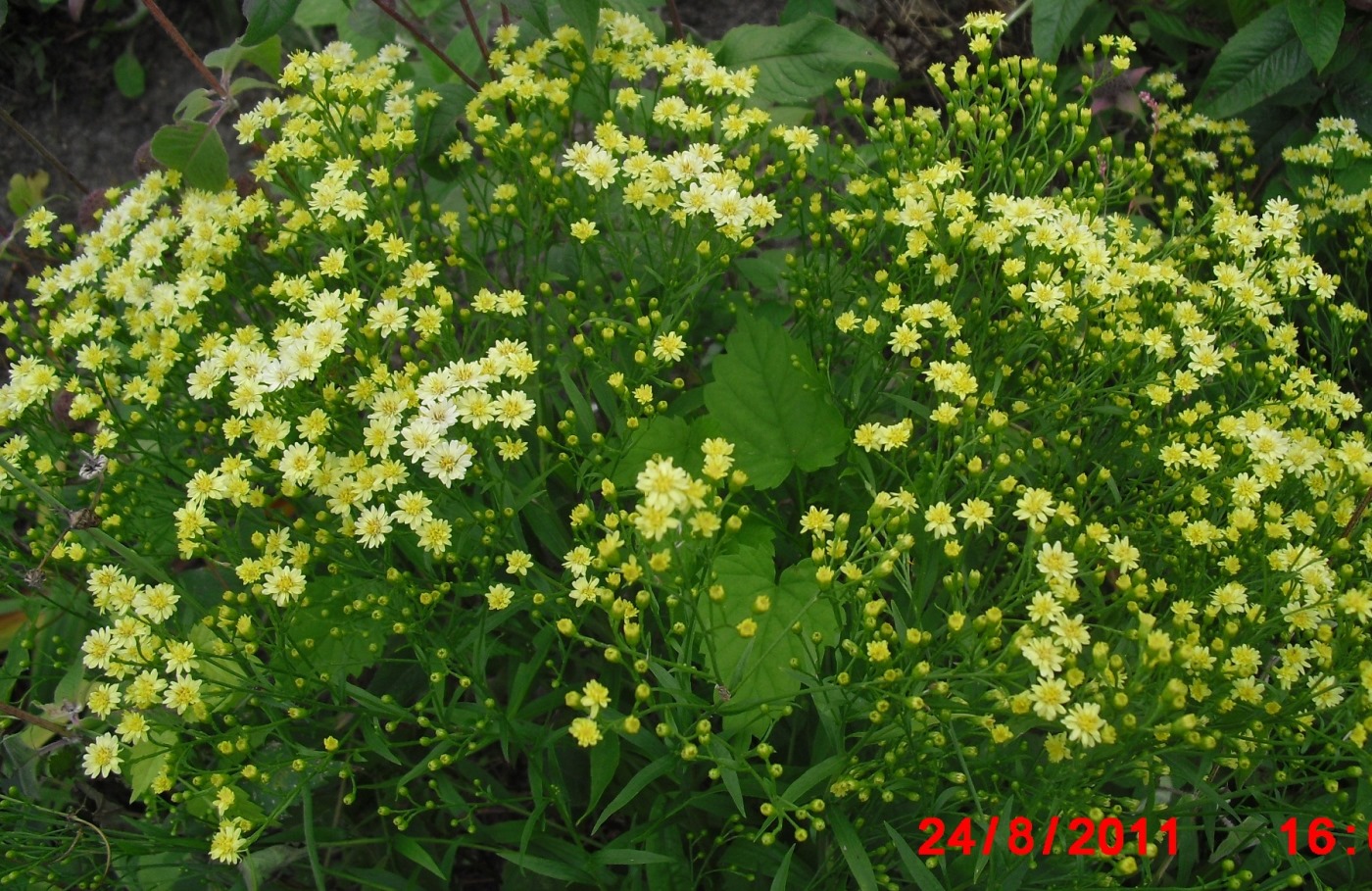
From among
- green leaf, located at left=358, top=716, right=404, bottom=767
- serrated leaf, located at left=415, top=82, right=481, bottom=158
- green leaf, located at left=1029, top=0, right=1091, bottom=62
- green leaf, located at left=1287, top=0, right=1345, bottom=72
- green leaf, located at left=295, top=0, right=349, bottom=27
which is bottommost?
green leaf, located at left=358, top=716, right=404, bottom=767

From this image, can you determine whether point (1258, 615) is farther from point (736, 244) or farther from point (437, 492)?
point (437, 492)

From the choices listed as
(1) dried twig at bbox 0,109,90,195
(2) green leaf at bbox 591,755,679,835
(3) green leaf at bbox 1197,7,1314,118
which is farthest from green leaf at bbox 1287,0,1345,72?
(1) dried twig at bbox 0,109,90,195

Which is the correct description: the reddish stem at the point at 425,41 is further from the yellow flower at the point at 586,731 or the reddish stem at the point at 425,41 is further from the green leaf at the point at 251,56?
the yellow flower at the point at 586,731

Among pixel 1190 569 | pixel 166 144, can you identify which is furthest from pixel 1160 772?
pixel 166 144
